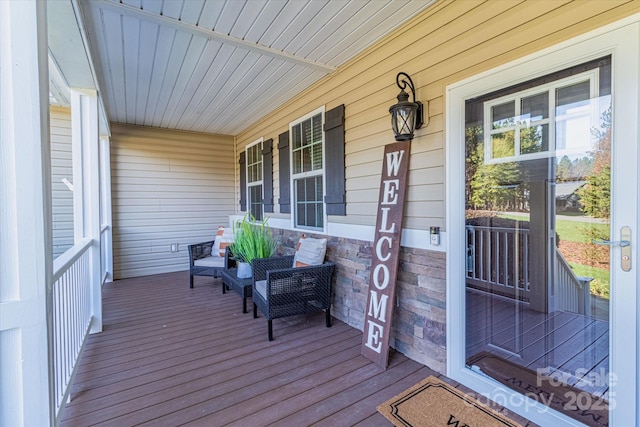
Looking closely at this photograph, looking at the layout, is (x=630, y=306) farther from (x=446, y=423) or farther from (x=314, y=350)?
(x=314, y=350)

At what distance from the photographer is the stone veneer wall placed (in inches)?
86.4

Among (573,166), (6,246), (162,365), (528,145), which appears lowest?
(162,365)

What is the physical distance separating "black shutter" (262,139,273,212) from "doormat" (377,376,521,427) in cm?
352

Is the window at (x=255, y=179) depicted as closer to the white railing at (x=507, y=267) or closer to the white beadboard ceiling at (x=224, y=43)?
the white beadboard ceiling at (x=224, y=43)

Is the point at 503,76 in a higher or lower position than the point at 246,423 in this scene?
higher

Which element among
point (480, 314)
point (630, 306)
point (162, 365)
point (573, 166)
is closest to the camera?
point (630, 306)

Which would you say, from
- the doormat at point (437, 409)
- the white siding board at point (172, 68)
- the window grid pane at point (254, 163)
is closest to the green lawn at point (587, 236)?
the doormat at point (437, 409)

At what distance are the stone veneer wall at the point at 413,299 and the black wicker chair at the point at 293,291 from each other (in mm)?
266

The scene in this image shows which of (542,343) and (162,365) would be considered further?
(162,365)

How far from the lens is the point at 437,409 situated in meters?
1.76

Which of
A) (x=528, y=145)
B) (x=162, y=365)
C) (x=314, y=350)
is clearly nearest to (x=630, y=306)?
(x=528, y=145)

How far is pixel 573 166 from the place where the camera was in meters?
1.58

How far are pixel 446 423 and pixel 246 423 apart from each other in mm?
1164

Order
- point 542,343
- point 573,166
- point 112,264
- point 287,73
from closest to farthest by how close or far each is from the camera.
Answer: point 573,166
point 542,343
point 287,73
point 112,264
